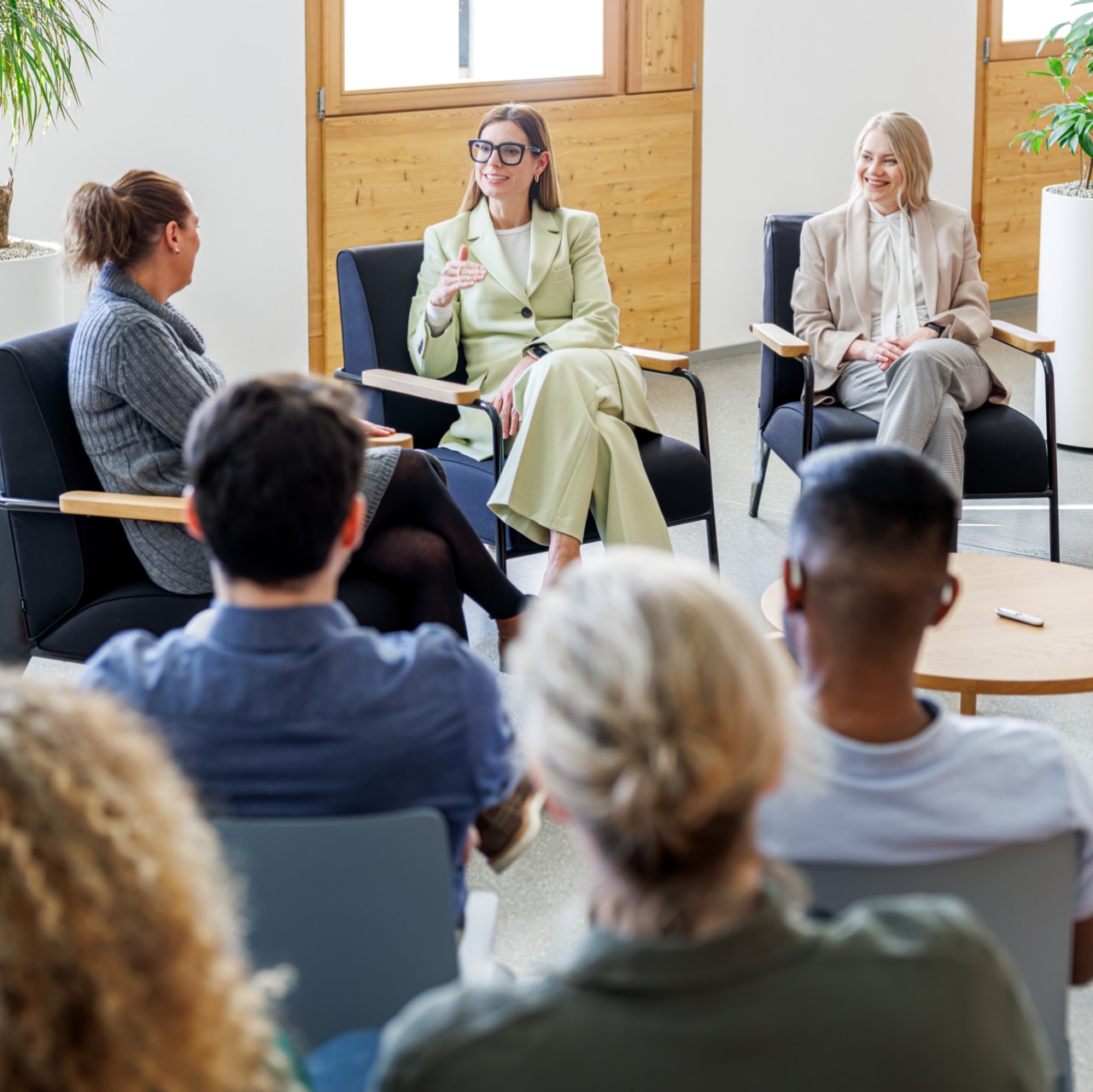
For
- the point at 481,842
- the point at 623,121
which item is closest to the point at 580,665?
the point at 481,842

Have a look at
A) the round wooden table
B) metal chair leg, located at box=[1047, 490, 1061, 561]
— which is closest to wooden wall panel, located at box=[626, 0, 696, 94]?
metal chair leg, located at box=[1047, 490, 1061, 561]

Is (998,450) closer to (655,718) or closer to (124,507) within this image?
(124,507)

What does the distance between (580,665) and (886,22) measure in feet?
23.1

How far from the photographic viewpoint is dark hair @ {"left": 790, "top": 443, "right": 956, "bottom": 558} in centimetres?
160

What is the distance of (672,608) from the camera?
922 millimetres

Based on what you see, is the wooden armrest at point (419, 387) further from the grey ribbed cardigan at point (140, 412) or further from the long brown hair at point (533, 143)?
the grey ribbed cardigan at point (140, 412)

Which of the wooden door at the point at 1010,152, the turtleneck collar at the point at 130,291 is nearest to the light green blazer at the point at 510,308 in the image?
the turtleneck collar at the point at 130,291

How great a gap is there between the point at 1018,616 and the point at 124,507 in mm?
1704

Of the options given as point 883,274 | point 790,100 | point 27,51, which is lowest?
point 883,274

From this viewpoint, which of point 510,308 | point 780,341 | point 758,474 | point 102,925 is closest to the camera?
point 102,925

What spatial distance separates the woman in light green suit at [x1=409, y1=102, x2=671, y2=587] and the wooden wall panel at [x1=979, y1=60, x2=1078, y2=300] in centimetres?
444

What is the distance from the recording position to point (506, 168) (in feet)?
13.1

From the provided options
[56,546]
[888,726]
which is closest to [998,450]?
[56,546]

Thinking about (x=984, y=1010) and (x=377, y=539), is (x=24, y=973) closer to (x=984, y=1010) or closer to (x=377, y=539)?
(x=984, y=1010)
